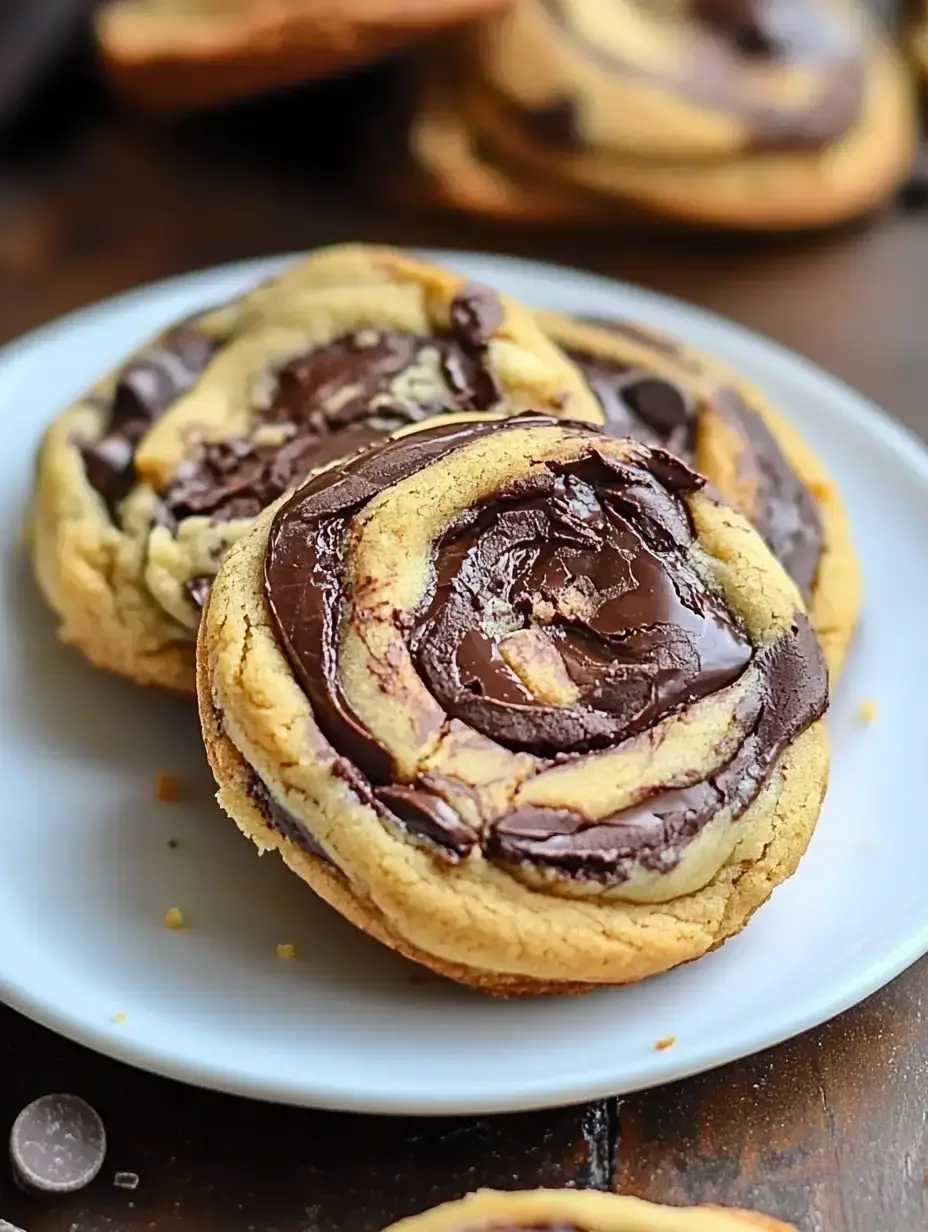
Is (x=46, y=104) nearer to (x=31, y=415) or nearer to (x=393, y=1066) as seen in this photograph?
(x=31, y=415)

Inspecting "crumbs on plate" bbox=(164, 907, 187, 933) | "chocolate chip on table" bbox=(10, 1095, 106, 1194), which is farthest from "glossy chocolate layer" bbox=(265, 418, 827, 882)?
"chocolate chip on table" bbox=(10, 1095, 106, 1194)

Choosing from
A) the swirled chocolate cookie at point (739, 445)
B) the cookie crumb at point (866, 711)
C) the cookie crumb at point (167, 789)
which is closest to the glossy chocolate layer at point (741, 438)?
the swirled chocolate cookie at point (739, 445)

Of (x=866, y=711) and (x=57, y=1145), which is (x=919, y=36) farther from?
(x=57, y=1145)

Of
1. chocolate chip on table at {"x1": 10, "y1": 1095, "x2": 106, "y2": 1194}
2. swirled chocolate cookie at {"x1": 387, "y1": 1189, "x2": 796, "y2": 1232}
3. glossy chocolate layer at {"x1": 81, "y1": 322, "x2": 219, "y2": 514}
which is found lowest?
chocolate chip on table at {"x1": 10, "y1": 1095, "x2": 106, "y2": 1194}

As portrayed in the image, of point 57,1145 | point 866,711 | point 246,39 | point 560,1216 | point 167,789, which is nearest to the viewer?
point 560,1216

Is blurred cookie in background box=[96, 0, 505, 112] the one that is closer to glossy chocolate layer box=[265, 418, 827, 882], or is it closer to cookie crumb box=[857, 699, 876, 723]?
glossy chocolate layer box=[265, 418, 827, 882]

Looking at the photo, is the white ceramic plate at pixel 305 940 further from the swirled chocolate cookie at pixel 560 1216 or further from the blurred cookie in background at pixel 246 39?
the blurred cookie in background at pixel 246 39

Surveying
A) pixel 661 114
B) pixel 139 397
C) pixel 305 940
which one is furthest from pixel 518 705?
pixel 661 114
